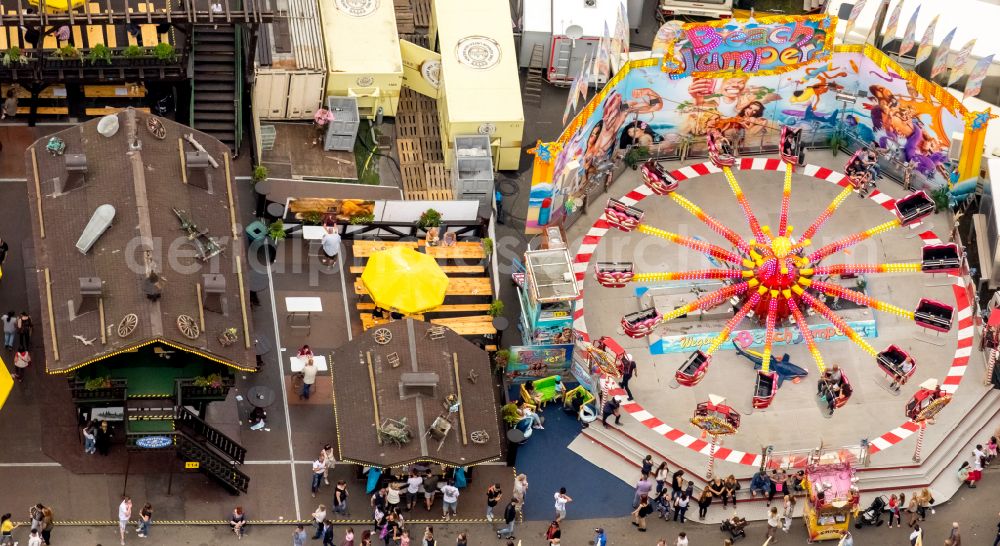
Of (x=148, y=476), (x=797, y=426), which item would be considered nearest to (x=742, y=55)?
(x=797, y=426)

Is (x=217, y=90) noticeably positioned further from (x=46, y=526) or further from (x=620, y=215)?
(x=46, y=526)

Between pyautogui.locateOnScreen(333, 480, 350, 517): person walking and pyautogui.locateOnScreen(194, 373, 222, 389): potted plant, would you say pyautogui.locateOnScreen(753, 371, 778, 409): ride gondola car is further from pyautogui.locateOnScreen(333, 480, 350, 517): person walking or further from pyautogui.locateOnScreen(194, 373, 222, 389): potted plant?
pyautogui.locateOnScreen(194, 373, 222, 389): potted plant

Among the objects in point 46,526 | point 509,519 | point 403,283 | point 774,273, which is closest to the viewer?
point 46,526

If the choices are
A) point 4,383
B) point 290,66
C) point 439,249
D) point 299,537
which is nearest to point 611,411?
point 439,249

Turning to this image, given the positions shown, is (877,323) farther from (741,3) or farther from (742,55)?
(741,3)

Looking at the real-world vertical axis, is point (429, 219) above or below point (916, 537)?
above

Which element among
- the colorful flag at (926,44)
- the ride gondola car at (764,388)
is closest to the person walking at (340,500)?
the ride gondola car at (764,388)
